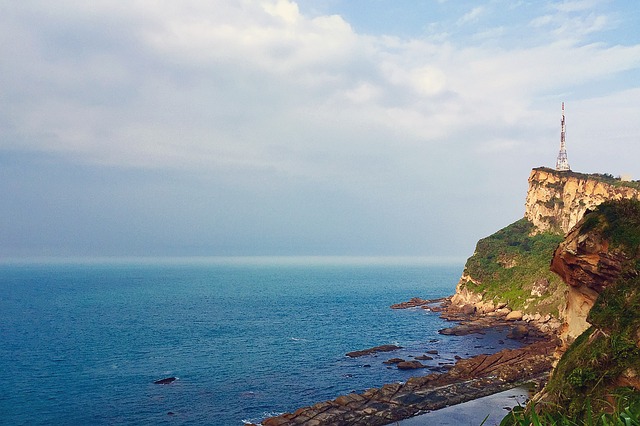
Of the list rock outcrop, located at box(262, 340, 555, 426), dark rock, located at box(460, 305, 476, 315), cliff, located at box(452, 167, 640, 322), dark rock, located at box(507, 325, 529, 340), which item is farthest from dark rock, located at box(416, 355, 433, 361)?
dark rock, located at box(460, 305, 476, 315)

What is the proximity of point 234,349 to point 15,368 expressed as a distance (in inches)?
1130

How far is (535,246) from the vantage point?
104 metres

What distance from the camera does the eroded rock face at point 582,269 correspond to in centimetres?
3019

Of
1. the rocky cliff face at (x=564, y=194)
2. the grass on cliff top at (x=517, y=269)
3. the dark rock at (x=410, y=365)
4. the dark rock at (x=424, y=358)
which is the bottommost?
the dark rock at (x=424, y=358)

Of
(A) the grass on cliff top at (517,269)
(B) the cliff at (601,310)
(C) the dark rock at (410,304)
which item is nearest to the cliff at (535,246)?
(A) the grass on cliff top at (517,269)

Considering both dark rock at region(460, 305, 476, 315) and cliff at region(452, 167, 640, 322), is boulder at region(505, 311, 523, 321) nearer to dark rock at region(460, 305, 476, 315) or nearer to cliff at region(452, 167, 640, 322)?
cliff at region(452, 167, 640, 322)

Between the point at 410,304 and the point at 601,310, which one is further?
the point at 410,304

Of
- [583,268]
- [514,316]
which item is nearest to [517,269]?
[514,316]

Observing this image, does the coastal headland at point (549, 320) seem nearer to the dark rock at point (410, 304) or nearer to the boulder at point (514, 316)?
the boulder at point (514, 316)

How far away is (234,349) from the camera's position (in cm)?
6706

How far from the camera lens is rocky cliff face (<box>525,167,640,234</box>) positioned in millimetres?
98625

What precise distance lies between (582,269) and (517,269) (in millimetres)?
69335

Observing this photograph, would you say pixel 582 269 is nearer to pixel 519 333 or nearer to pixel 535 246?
pixel 519 333

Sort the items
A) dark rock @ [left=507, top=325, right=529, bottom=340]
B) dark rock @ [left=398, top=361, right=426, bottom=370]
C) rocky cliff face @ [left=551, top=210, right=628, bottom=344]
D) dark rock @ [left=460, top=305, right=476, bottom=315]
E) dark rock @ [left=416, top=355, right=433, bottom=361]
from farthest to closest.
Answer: dark rock @ [left=460, top=305, right=476, bottom=315] < dark rock @ [left=507, top=325, right=529, bottom=340] < dark rock @ [left=416, top=355, right=433, bottom=361] < dark rock @ [left=398, top=361, right=426, bottom=370] < rocky cliff face @ [left=551, top=210, right=628, bottom=344]
